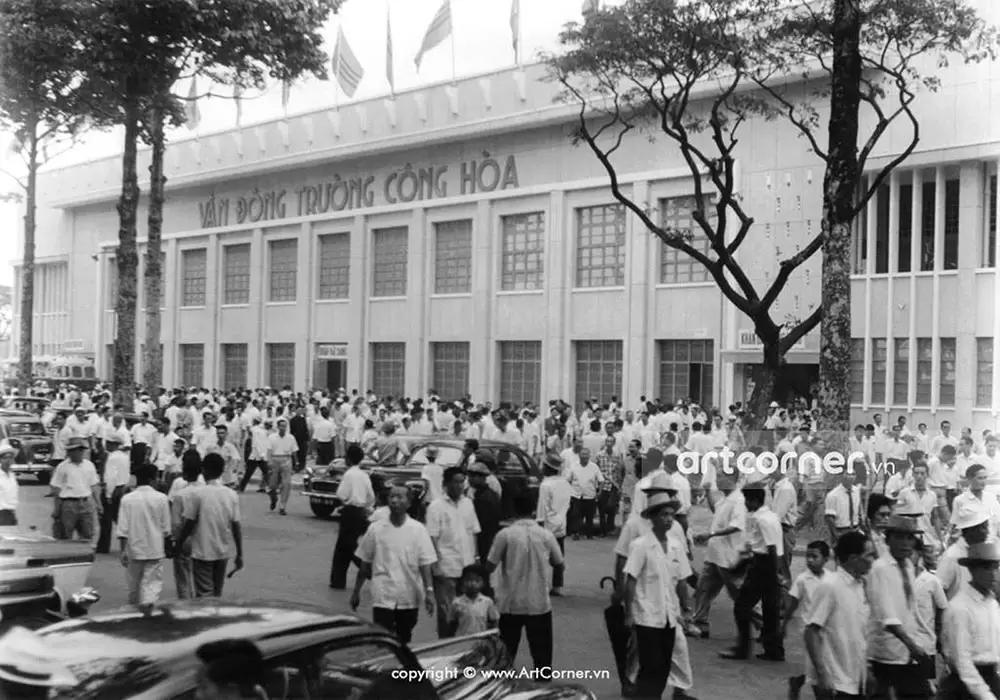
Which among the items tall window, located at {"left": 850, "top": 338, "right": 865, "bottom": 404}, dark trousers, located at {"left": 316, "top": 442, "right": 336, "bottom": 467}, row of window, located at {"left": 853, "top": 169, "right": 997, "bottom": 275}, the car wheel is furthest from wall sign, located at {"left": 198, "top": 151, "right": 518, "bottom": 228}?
the car wheel

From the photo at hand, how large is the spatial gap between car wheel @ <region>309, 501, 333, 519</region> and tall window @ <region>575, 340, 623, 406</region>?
16.1 m

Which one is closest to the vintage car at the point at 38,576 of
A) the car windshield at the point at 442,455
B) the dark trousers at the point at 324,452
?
the car windshield at the point at 442,455

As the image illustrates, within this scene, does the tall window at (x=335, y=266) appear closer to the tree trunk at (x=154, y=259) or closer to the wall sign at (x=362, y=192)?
the wall sign at (x=362, y=192)

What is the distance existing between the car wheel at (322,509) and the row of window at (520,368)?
601 inches

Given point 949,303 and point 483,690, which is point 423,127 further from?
point 483,690

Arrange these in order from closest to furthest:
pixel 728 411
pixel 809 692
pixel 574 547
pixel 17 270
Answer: pixel 809 692 → pixel 574 547 → pixel 728 411 → pixel 17 270

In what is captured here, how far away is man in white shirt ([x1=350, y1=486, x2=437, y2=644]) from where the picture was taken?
8.97 metres

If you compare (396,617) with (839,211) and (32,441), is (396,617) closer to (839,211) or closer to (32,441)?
(839,211)

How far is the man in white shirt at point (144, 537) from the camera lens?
10.6 metres

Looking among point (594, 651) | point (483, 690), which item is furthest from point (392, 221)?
point (483, 690)

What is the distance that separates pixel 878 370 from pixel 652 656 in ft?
76.8

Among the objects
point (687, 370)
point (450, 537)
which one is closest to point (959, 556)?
point (450, 537)

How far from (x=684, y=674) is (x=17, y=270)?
52446 millimetres

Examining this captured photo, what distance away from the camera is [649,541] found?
28.1 feet
